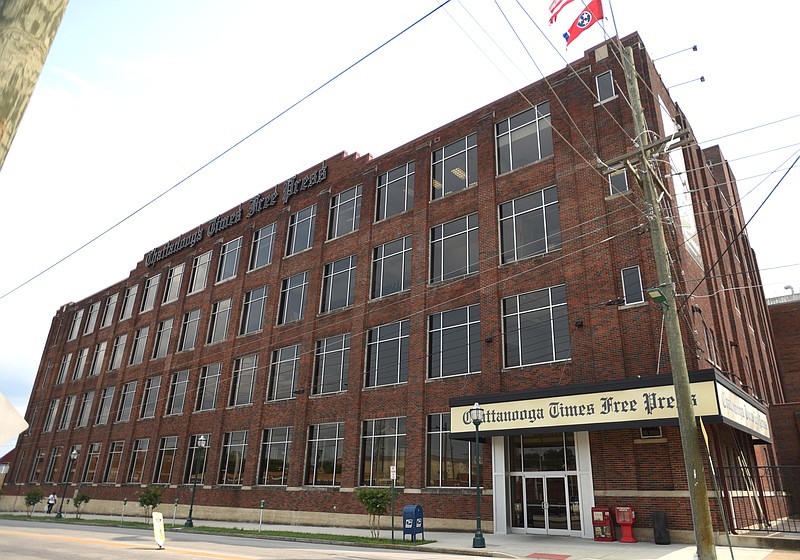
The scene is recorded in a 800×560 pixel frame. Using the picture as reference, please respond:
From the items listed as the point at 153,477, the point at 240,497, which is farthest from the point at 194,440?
the point at 240,497

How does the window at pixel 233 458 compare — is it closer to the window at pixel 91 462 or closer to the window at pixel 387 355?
the window at pixel 387 355

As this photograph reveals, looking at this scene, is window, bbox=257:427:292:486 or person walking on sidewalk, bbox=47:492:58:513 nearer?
window, bbox=257:427:292:486

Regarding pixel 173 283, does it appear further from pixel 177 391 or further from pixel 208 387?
pixel 208 387

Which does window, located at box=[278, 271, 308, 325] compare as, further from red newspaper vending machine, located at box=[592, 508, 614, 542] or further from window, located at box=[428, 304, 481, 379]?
red newspaper vending machine, located at box=[592, 508, 614, 542]

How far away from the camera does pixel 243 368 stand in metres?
37.0

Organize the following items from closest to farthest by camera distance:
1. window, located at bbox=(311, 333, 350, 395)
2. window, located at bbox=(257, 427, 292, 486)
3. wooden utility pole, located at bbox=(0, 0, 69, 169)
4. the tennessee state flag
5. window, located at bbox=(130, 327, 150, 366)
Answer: wooden utility pole, located at bbox=(0, 0, 69, 169)
the tennessee state flag
window, located at bbox=(311, 333, 350, 395)
window, located at bbox=(257, 427, 292, 486)
window, located at bbox=(130, 327, 150, 366)

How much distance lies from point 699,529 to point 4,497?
63172 mm

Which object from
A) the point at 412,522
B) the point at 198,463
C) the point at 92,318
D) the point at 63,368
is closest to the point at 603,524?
the point at 412,522

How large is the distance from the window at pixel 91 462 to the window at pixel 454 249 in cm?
3420

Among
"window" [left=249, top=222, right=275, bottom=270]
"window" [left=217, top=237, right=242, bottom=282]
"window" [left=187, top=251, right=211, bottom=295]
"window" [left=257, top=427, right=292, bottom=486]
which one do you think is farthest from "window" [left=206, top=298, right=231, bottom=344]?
"window" [left=257, top=427, right=292, bottom=486]

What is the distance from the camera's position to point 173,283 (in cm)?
4719

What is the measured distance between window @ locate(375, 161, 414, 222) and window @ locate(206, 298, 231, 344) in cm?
1454

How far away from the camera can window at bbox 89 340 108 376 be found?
51.7 m

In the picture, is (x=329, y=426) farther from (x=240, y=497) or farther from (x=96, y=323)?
(x=96, y=323)
